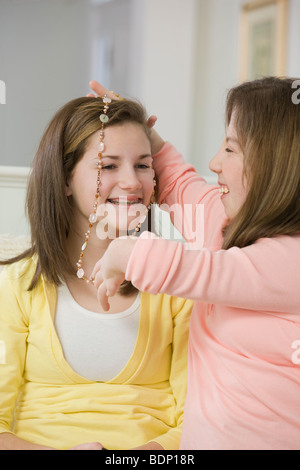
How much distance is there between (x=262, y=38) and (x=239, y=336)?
285cm

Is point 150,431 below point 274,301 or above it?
below

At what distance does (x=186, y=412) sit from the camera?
110 cm

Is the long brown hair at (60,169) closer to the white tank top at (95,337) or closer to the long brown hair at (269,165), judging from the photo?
the white tank top at (95,337)

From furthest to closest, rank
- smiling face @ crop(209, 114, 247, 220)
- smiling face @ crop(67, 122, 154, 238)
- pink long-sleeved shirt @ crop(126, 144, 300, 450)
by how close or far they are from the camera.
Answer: smiling face @ crop(67, 122, 154, 238), smiling face @ crop(209, 114, 247, 220), pink long-sleeved shirt @ crop(126, 144, 300, 450)

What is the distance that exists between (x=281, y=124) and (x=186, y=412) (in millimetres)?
566

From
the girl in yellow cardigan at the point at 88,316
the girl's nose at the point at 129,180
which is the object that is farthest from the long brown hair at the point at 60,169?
the girl's nose at the point at 129,180

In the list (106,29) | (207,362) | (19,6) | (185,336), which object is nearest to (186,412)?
(207,362)

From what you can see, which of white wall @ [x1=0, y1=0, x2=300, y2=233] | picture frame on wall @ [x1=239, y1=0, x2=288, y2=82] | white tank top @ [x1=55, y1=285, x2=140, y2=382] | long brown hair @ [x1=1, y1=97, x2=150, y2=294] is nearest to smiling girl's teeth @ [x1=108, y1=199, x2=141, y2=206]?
long brown hair @ [x1=1, y1=97, x2=150, y2=294]

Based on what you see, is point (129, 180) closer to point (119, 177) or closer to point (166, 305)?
point (119, 177)

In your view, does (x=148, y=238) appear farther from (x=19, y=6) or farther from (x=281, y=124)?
(x=19, y=6)

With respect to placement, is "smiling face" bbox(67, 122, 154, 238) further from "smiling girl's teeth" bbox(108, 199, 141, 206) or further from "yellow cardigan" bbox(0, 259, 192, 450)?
"yellow cardigan" bbox(0, 259, 192, 450)

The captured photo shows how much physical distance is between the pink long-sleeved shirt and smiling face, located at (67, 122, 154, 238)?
25 cm

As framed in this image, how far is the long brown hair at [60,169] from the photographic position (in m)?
1.25

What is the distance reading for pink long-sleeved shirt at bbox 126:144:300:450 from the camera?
96cm
